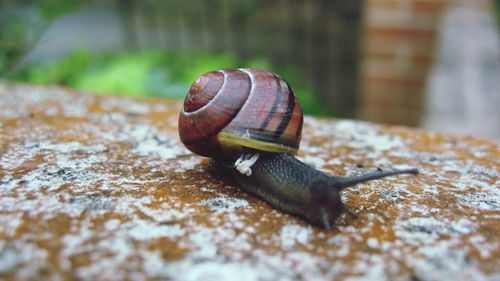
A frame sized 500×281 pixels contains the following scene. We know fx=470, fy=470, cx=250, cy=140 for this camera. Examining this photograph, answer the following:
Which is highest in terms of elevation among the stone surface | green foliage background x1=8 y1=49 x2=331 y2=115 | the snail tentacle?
green foliage background x1=8 y1=49 x2=331 y2=115

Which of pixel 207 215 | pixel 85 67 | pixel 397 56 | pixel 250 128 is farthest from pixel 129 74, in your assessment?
pixel 207 215

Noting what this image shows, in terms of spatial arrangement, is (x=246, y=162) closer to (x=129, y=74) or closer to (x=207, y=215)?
(x=207, y=215)

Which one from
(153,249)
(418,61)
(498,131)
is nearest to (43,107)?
(153,249)

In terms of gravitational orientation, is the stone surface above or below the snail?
below

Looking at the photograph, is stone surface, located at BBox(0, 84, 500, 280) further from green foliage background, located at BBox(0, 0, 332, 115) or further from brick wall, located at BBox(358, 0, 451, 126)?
brick wall, located at BBox(358, 0, 451, 126)

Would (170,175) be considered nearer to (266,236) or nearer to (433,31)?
(266,236)

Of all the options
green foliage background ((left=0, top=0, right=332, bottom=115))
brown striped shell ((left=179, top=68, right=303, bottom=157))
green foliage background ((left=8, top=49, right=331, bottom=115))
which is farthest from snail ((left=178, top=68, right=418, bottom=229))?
green foliage background ((left=8, top=49, right=331, bottom=115))
